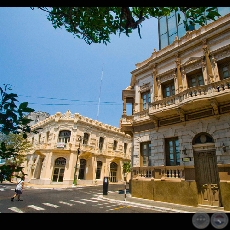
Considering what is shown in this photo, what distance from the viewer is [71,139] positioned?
27719 mm

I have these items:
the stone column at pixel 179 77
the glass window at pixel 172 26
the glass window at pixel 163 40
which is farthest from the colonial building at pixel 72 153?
the glass window at pixel 172 26

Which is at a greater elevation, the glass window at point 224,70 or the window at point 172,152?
the glass window at point 224,70

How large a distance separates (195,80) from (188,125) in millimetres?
3506

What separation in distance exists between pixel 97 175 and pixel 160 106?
73.1 ft

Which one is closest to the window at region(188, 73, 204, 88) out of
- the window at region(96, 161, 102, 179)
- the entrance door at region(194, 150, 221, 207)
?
the entrance door at region(194, 150, 221, 207)

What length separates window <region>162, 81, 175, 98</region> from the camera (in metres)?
13.6

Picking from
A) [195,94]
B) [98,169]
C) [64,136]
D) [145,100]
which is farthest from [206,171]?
[98,169]

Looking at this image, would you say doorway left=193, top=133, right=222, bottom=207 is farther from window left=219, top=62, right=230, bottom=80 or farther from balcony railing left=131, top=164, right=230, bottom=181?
window left=219, top=62, right=230, bottom=80

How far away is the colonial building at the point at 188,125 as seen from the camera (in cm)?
994

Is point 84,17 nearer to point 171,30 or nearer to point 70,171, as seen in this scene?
point 171,30

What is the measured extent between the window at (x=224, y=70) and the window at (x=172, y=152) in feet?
16.8

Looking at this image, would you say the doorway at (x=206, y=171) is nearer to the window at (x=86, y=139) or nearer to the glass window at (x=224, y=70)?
the glass window at (x=224, y=70)

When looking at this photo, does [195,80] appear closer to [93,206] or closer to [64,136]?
[93,206]
